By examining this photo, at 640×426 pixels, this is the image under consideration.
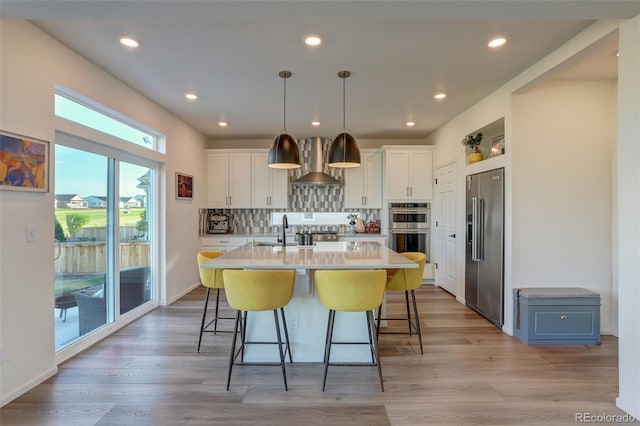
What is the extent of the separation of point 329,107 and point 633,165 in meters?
3.15

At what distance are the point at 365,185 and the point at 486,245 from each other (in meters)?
2.70

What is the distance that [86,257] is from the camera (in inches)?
127

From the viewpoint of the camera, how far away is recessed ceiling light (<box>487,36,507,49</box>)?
262 cm

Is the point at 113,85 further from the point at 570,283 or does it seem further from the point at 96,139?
the point at 570,283

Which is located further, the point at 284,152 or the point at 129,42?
the point at 284,152

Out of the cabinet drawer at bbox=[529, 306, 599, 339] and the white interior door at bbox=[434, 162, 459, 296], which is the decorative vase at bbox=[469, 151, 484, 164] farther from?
the cabinet drawer at bbox=[529, 306, 599, 339]

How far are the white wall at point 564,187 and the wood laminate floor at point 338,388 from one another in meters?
0.73

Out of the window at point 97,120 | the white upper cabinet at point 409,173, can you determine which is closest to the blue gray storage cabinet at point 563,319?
the white upper cabinet at point 409,173

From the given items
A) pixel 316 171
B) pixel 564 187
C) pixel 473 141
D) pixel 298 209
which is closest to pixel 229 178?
pixel 298 209

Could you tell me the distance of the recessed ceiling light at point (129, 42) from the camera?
103 inches

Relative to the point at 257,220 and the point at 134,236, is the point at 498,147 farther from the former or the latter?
the point at 134,236

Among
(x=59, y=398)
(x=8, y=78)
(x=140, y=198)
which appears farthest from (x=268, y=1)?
A: (x=140, y=198)

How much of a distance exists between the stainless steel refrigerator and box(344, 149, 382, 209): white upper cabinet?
2.00 meters

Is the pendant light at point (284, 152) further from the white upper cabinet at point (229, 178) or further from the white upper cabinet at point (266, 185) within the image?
the white upper cabinet at point (229, 178)
